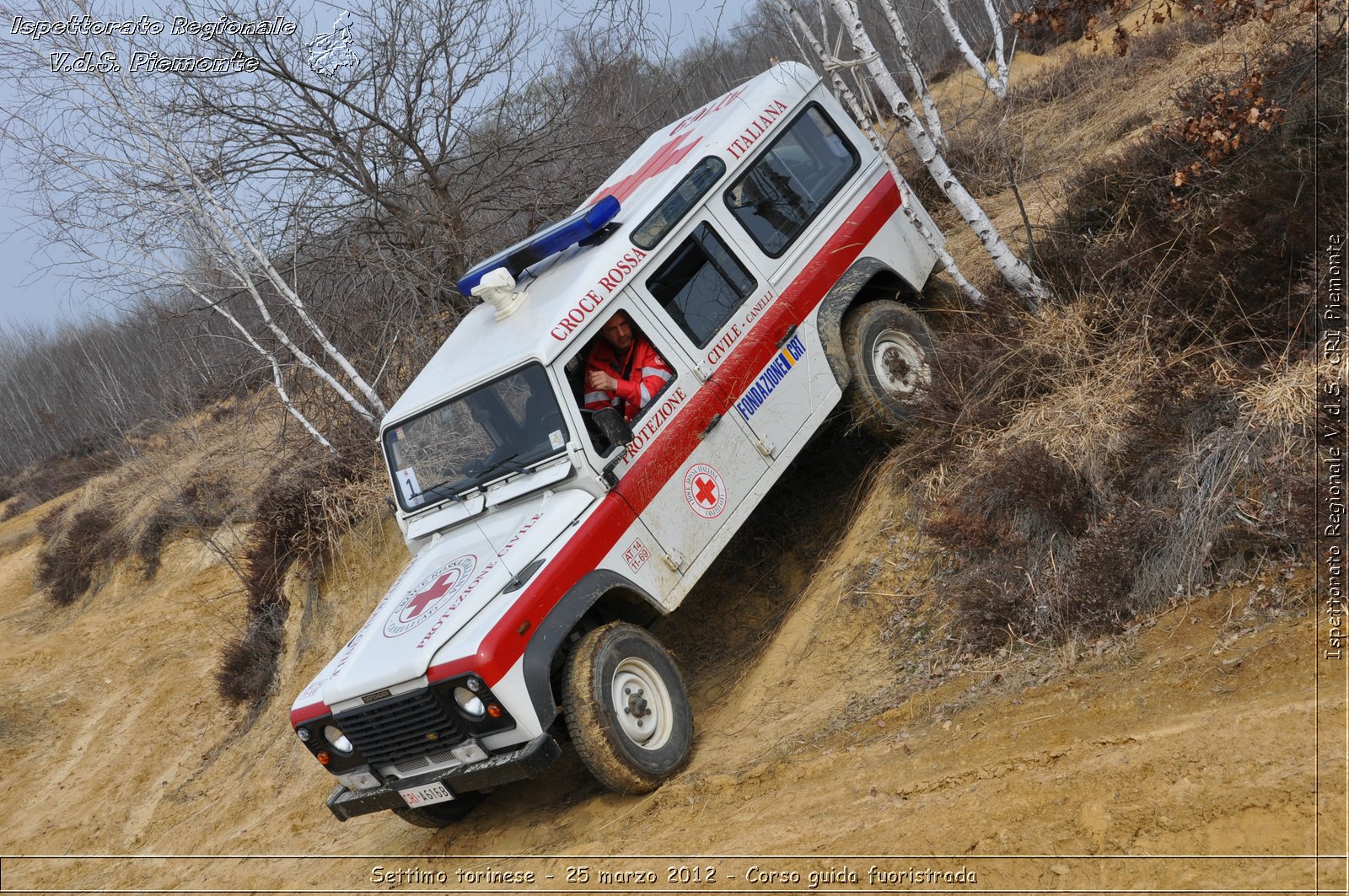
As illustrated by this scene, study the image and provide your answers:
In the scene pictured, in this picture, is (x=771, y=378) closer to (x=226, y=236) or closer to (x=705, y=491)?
(x=705, y=491)

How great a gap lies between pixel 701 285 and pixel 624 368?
2.79ft

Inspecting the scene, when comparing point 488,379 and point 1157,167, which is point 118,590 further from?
point 1157,167

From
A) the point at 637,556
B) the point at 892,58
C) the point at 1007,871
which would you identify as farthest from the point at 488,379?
the point at 892,58

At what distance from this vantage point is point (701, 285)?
679cm

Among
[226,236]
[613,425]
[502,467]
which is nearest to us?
[613,425]

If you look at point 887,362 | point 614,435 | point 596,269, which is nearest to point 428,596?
point 614,435

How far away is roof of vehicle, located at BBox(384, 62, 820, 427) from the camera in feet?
20.3

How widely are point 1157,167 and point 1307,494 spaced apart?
350 centimetres

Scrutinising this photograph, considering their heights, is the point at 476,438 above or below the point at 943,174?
above

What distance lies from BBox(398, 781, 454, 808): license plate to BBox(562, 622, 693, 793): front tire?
0.70m

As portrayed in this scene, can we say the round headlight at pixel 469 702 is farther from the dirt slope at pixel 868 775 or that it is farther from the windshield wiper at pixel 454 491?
the windshield wiper at pixel 454 491

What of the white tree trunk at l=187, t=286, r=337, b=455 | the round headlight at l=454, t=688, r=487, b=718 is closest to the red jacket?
the round headlight at l=454, t=688, r=487, b=718

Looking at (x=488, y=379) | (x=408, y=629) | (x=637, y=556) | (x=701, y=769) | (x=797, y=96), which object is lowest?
(x=701, y=769)

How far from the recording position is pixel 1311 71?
20.4ft
